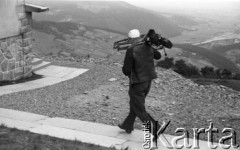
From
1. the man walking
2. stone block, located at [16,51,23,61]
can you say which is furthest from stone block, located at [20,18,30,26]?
the man walking

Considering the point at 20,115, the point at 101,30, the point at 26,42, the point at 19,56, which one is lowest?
the point at 101,30

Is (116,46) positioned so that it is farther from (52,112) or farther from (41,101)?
(41,101)

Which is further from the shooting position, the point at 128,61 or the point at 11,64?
the point at 11,64

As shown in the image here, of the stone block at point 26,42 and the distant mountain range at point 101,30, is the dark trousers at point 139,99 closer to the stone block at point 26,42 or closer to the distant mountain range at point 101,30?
the stone block at point 26,42

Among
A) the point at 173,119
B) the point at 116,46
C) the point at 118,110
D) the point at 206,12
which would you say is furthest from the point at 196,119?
the point at 206,12

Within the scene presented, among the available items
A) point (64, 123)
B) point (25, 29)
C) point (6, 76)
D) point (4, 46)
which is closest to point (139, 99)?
point (64, 123)

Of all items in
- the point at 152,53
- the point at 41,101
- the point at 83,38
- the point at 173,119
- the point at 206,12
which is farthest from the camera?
the point at 206,12

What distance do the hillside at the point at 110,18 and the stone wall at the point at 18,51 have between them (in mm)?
28355

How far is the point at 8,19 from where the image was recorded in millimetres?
12094

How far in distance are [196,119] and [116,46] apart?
2.36 metres

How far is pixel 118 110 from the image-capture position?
9352 mm

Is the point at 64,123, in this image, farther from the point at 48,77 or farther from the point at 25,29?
the point at 25,29

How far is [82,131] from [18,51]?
18.9 feet

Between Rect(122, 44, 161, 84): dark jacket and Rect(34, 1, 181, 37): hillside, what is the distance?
3396 centimetres
